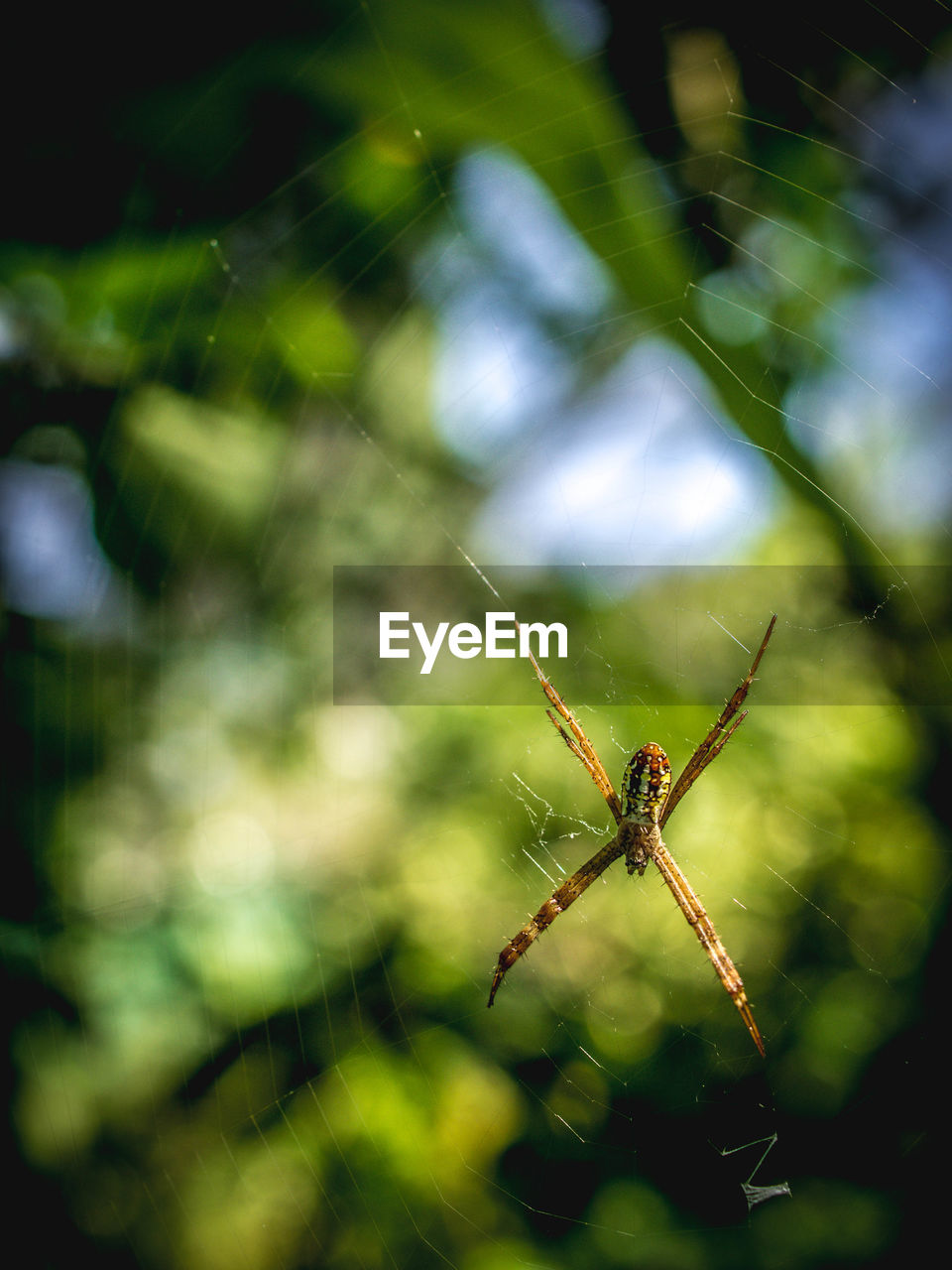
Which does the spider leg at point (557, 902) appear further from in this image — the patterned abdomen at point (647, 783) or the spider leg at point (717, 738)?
the spider leg at point (717, 738)

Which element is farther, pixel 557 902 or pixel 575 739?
pixel 557 902

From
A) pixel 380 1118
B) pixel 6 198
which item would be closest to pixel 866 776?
pixel 380 1118

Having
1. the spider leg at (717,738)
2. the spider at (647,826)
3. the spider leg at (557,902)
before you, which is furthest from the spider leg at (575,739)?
the spider leg at (557,902)

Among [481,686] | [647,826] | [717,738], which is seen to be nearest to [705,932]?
[647,826]

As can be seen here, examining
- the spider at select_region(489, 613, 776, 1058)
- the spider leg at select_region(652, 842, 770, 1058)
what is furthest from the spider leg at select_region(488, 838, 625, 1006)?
the spider leg at select_region(652, 842, 770, 1058)

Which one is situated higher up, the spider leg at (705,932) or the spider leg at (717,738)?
the spider leg at (717,738)

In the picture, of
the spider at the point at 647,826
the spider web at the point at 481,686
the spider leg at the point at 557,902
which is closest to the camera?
the spider web at the point at 481,686

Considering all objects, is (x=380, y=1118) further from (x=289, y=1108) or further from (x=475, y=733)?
(x=475, y=733)

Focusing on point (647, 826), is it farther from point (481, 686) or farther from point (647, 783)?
point (481, 686)
